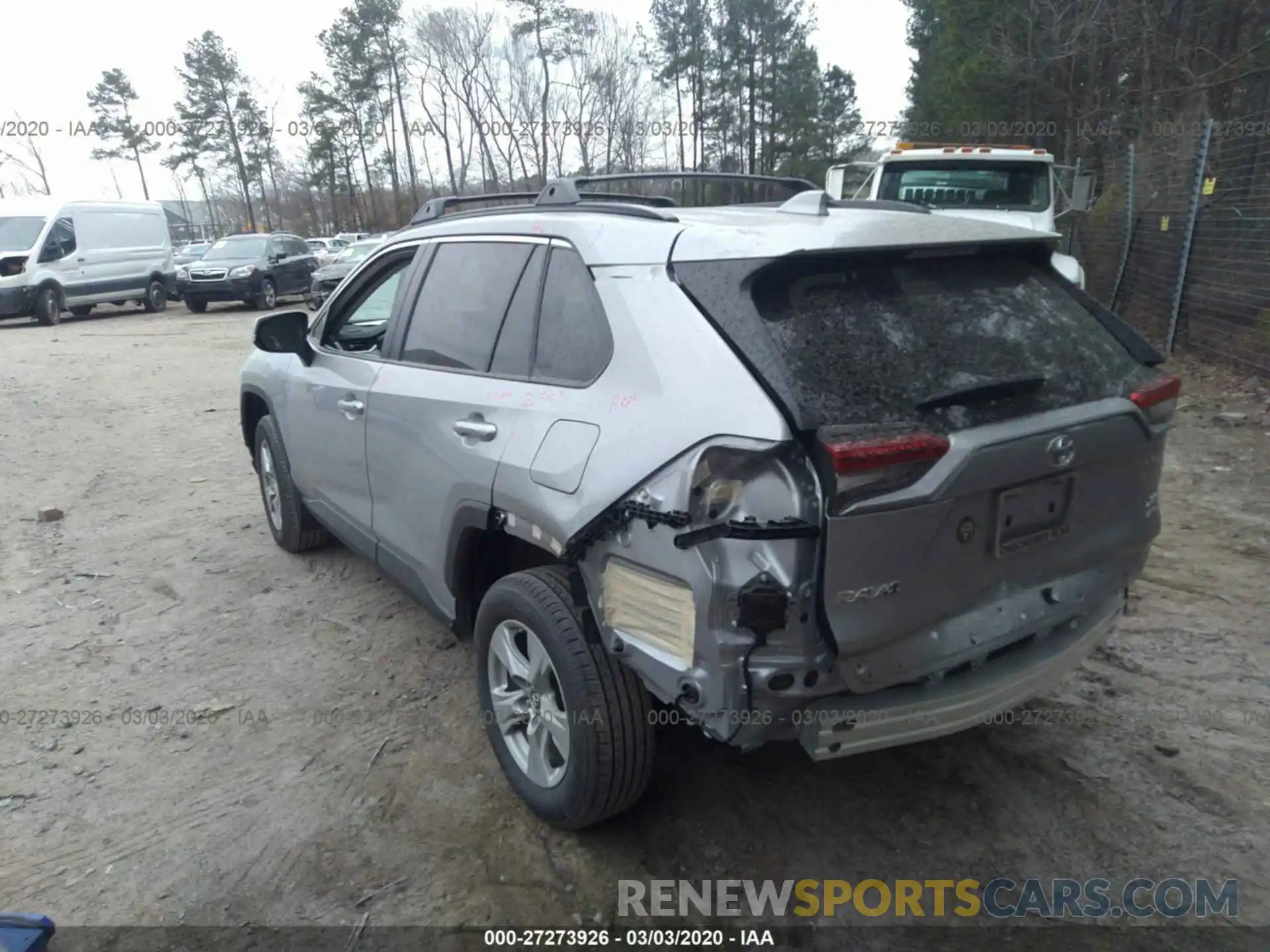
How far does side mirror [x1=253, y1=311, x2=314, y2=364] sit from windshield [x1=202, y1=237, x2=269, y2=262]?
688 inches

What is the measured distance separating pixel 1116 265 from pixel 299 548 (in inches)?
446

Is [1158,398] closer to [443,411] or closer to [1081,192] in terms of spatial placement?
[443,411]

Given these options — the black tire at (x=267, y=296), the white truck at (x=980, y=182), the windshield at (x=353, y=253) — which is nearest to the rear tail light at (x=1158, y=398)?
the white truck at (x=980, y=182)

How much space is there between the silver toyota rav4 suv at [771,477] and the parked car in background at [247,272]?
18.5 m

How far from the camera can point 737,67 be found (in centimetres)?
3541

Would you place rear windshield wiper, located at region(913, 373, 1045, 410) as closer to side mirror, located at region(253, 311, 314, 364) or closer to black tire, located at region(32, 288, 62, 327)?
side mirror, located at region(253, 311, 314, 364)

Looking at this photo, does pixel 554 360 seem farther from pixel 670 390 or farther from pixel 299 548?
pixel 299 548

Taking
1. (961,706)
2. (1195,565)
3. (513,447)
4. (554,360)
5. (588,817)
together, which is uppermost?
(554,360)

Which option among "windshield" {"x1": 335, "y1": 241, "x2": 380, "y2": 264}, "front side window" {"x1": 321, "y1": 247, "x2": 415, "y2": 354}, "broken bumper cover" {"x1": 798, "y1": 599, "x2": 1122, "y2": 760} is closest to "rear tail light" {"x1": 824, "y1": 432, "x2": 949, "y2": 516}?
"broken bumper cover" {"x1": 798, "y1": 599, "x2": 1122, "y2": 760}

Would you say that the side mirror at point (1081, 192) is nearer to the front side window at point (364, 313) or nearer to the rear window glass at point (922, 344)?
the rear window glass at point (922, 344)

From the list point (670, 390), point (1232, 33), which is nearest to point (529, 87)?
point (1232, 33)

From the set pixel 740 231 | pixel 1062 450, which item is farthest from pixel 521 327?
pixel 1062 450

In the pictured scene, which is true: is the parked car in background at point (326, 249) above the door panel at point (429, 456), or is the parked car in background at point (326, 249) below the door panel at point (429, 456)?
below

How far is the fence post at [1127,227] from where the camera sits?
11.5m
